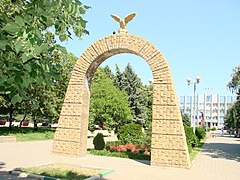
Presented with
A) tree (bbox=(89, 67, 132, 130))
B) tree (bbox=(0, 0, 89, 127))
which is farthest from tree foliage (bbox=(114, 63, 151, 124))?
tree (bbox=(0, 0, 89, 127))

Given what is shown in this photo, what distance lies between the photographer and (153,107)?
10.4m

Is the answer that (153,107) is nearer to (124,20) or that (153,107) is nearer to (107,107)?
(124,20)

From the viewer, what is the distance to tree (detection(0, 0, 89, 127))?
268cm

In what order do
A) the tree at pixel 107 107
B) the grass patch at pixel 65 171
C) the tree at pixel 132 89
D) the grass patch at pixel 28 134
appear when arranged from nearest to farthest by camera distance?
the grass patch at pixel 65 171 < the grass patch at pixel 28 134 < the tree at pixel 107 107 < the tree at pixel 132 89

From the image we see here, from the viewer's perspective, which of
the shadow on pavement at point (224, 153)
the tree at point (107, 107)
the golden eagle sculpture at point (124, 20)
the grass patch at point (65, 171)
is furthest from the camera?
the tree at point (107, 107)

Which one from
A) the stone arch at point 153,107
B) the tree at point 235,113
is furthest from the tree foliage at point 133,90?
the stone arch at point 153,107

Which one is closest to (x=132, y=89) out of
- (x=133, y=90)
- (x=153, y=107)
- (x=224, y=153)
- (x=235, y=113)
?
(x=133, y=90)

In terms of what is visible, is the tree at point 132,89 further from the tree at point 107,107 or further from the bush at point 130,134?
the bush at point 130,134

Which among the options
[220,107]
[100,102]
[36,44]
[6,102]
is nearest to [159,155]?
[36,44]

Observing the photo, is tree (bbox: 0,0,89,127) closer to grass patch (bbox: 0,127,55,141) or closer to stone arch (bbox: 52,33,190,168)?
stone arch (bbox: 52,33,190,168)

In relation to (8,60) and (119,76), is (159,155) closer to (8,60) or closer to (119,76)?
(8,60)

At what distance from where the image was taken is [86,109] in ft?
39.3

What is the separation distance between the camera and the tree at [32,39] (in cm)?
268

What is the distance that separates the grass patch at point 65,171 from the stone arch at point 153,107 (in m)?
2.27
